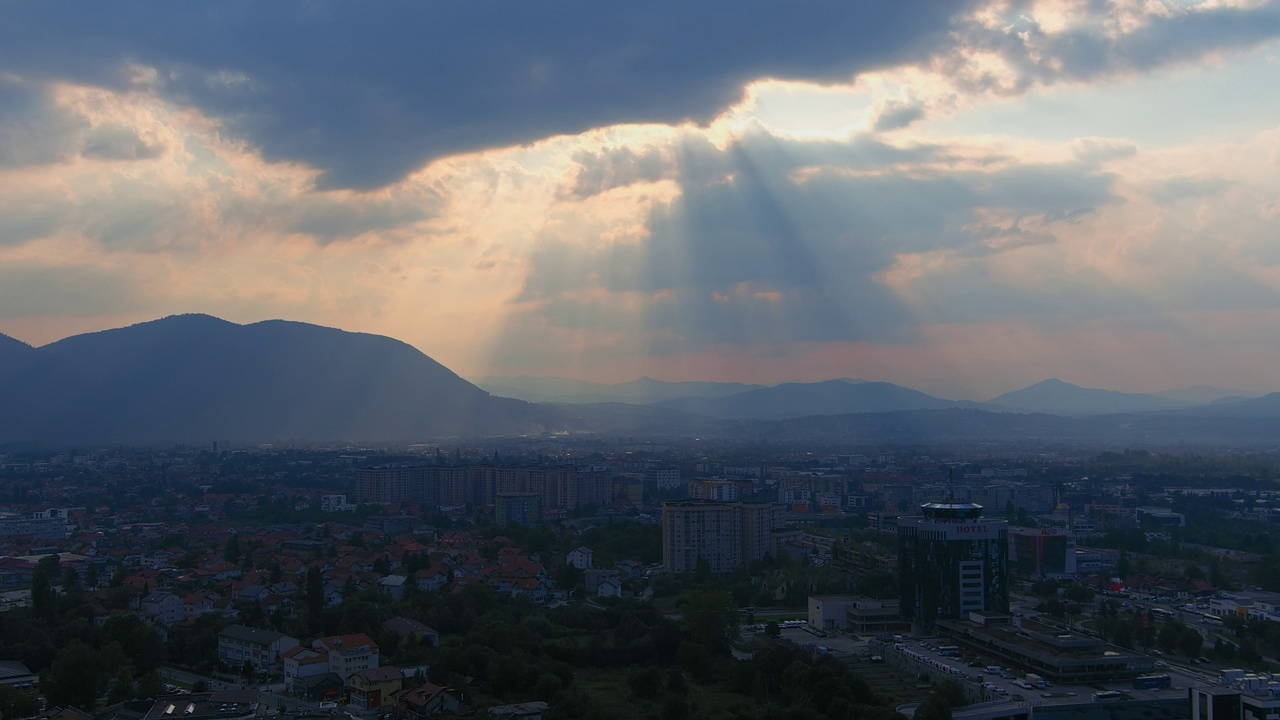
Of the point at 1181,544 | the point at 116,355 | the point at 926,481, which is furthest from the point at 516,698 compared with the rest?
the point at 116,355

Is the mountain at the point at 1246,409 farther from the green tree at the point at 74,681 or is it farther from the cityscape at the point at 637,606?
the green tree at the point at 74,681

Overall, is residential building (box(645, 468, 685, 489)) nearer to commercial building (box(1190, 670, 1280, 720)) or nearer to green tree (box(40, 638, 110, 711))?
green tree (box(40, 638, 110, 711))

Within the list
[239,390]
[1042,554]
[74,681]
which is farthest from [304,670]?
[239,390]

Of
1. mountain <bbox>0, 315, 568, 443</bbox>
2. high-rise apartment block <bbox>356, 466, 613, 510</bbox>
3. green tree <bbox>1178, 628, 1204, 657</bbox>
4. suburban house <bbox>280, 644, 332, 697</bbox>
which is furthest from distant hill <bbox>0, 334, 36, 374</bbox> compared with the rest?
green tree <bbox>1178, 628, 1204, 657</bbox>

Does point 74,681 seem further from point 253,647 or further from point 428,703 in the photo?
point 428,703

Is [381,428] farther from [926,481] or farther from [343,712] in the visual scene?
[343,712]

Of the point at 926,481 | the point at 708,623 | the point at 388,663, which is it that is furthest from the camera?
the point at 926,481
